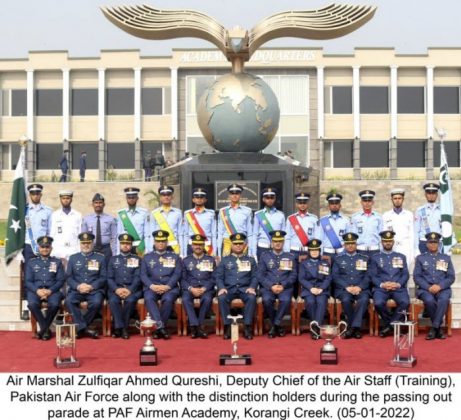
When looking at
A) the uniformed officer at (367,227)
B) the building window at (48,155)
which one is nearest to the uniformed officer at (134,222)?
the uniformed officer at (367,227)

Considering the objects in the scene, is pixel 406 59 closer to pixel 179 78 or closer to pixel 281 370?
pixel 179 78

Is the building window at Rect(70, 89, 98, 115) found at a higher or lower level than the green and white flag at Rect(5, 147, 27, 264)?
higher

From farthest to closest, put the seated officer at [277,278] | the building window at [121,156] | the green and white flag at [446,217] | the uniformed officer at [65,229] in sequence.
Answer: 1. the building window at [121,156]
2. the uniformed officer at [65,229]
3. the green and white flag at [446,217]
4. the seated officer at [277,278]

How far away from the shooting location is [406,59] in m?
33.8

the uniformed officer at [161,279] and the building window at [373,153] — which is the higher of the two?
the building window at [373,153]

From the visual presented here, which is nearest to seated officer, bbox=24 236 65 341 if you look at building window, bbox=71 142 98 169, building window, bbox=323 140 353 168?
building window, bbox=71 142 98 169

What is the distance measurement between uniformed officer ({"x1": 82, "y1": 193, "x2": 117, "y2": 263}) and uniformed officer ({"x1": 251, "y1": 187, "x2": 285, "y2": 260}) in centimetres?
168

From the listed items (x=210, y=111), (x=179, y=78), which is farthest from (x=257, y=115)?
(x=179, y=78)

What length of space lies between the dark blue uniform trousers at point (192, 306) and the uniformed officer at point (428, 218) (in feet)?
8.77

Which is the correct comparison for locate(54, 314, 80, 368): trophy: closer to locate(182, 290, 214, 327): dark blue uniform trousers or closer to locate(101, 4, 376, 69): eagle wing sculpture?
locate(182, 290, 214, 327): dark blue uniform trousers

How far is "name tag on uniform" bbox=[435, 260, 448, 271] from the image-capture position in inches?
344

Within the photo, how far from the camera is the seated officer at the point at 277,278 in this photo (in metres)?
8.59

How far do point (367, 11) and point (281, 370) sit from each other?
19.9 ft

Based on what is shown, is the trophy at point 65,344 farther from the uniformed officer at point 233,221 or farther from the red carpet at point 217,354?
the uniformed officer at point 233,221
